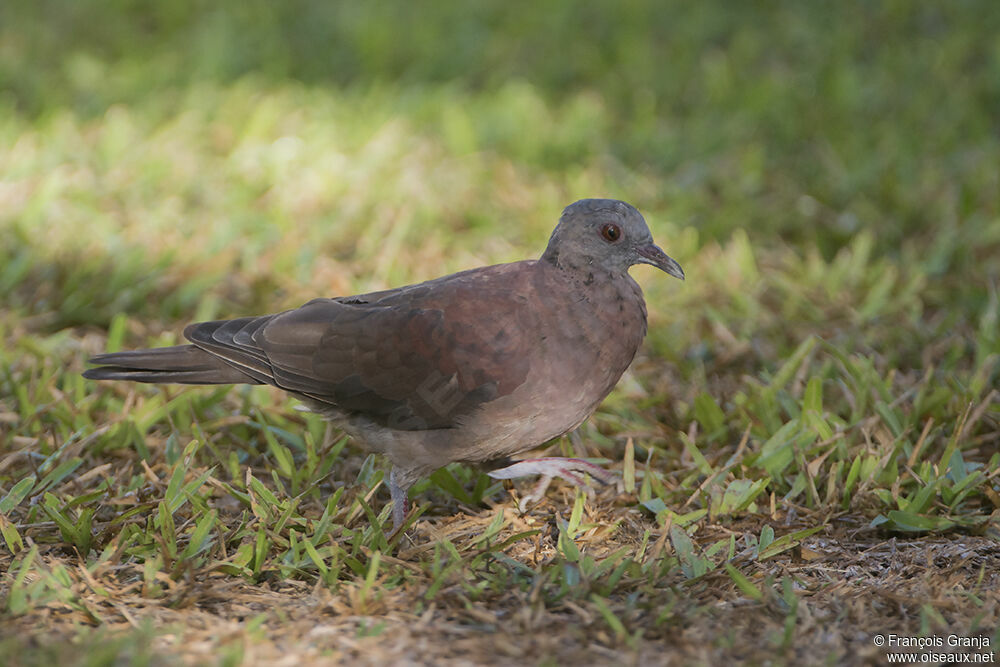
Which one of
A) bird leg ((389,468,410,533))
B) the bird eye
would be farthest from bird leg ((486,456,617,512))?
the bird eye

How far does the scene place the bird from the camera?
3.16 meters

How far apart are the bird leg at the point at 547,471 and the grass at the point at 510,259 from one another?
0.06 meters

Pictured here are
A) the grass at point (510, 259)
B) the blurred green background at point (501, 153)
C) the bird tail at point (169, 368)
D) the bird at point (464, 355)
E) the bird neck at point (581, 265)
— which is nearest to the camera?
the grass at point (510, 259)

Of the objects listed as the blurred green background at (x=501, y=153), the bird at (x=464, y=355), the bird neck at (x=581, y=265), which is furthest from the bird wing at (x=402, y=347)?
the blurred green background at (x=501, y=153)

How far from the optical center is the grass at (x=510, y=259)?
2.78 metres

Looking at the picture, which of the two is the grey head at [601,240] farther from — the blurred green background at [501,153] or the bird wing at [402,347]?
the blurred green background at [501,153]

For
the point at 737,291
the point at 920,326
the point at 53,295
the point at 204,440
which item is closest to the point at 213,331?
the point at 204,440

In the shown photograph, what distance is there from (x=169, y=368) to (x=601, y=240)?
1426 mm

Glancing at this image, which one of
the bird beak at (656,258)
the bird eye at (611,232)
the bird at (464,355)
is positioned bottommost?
the bird at (464,355)

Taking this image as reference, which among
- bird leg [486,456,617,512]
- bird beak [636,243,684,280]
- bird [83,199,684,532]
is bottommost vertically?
bird leg [486,456,617,512]

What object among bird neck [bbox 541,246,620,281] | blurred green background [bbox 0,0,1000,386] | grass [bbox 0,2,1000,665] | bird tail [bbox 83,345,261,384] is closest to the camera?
grass [bbox 0,2,1000,665]

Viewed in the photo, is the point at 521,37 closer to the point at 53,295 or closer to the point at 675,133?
the point at 675,133

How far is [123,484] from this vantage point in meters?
Result: 3.52

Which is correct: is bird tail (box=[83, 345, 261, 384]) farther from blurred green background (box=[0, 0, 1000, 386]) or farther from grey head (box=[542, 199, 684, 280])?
blurred green background (box=[0, 0, 1000, 386])
